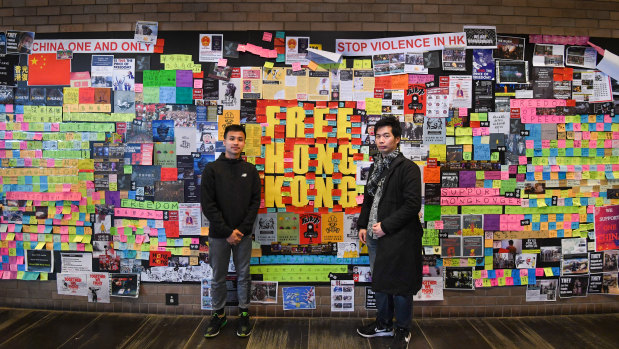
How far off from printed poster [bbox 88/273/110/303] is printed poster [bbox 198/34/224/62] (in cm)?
255

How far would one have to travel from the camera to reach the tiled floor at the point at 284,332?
111 inches

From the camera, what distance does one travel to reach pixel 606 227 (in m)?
3.44

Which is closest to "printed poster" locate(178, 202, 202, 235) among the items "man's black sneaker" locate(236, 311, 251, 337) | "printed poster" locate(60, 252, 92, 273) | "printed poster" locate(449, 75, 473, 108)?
"man's black sneaker" locate(236, 311, 251, 337)

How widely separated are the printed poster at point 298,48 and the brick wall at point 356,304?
238 cm

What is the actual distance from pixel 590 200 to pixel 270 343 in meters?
3.63

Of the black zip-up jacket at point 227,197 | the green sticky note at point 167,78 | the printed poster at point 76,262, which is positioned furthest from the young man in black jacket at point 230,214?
the printed poster at point 76,262

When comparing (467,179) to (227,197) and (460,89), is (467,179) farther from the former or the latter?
(227,197)

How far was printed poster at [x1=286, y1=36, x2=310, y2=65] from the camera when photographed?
3.29 meters

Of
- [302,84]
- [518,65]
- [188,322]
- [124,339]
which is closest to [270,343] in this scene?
[188,322]

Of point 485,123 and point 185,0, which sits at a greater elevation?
point 185,0

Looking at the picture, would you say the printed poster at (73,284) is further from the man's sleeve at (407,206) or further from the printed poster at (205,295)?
the man's sleeve at (407,206)

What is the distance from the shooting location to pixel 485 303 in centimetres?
337

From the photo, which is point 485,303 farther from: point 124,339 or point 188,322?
→ point 124,339

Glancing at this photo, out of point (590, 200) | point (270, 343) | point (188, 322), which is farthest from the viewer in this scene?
point (590, 200)
